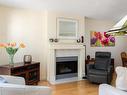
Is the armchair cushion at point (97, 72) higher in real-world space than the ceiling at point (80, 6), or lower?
lower

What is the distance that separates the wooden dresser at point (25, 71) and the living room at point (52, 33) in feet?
0.92

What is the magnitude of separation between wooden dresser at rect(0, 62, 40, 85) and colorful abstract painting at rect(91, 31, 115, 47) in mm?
3004

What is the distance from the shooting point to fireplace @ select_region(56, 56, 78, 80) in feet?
18.5

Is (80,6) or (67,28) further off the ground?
(80,6)

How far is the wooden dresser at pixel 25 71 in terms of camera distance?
13.5ft

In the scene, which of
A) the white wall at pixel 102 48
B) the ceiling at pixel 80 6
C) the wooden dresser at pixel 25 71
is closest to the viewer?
the wooden dresser at pixel 25 71

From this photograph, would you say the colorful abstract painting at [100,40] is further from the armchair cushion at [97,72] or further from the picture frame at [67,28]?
the armchair cushion at [97,72]

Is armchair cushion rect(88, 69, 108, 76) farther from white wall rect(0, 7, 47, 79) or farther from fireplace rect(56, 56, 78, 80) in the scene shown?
white wall rect(0, 7, 47, 79)

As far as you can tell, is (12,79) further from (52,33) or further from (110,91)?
(52,33)

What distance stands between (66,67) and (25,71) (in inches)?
71.0

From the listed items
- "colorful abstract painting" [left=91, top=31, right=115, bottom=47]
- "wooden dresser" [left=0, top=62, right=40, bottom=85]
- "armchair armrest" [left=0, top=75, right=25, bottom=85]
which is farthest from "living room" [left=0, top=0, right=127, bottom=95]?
"armchair armrest" [left=0, top=75, right=25, bottom=85]

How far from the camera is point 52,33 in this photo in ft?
18.0

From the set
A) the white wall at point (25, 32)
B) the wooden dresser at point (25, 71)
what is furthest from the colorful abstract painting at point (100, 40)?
the wooden dresser at point (25, 71)

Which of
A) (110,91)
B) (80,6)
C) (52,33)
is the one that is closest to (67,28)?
(52,33)
